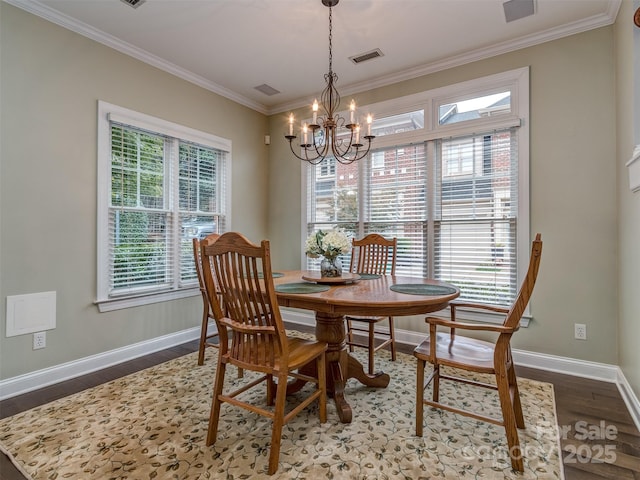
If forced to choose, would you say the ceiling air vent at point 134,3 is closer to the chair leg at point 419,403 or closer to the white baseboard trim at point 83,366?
the white baseboard trim at point 83,366

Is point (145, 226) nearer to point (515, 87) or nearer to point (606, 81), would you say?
point (515, 87)

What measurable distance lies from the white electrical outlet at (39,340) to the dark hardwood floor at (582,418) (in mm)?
323

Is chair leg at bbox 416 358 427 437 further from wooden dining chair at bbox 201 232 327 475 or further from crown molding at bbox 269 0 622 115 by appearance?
crown molding at bbox 269 0 622 115

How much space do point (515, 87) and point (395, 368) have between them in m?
2.76

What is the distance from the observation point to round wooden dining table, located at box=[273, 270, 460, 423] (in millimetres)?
1789

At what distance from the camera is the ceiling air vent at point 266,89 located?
3.97 metres

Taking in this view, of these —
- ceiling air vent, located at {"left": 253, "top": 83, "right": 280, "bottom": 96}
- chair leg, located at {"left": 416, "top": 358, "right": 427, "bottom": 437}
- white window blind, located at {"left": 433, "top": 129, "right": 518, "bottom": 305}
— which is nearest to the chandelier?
ceiling air vent, located at {"left": 253, "top": 83, "right": 280, "bottom": 96}

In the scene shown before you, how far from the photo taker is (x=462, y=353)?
6.22ft

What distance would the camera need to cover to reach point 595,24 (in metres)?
2.69

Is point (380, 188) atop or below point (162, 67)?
below

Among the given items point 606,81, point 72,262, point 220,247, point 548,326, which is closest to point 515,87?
point 606,81

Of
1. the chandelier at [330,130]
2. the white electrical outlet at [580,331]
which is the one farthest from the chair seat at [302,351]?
the white electrical outlet at [580,331]

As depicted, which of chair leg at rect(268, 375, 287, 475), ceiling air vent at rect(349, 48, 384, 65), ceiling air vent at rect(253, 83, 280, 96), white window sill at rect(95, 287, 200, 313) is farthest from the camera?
ceiling air vent at rect(253, 83, 280, 96)

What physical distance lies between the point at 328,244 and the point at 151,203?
2062mm
